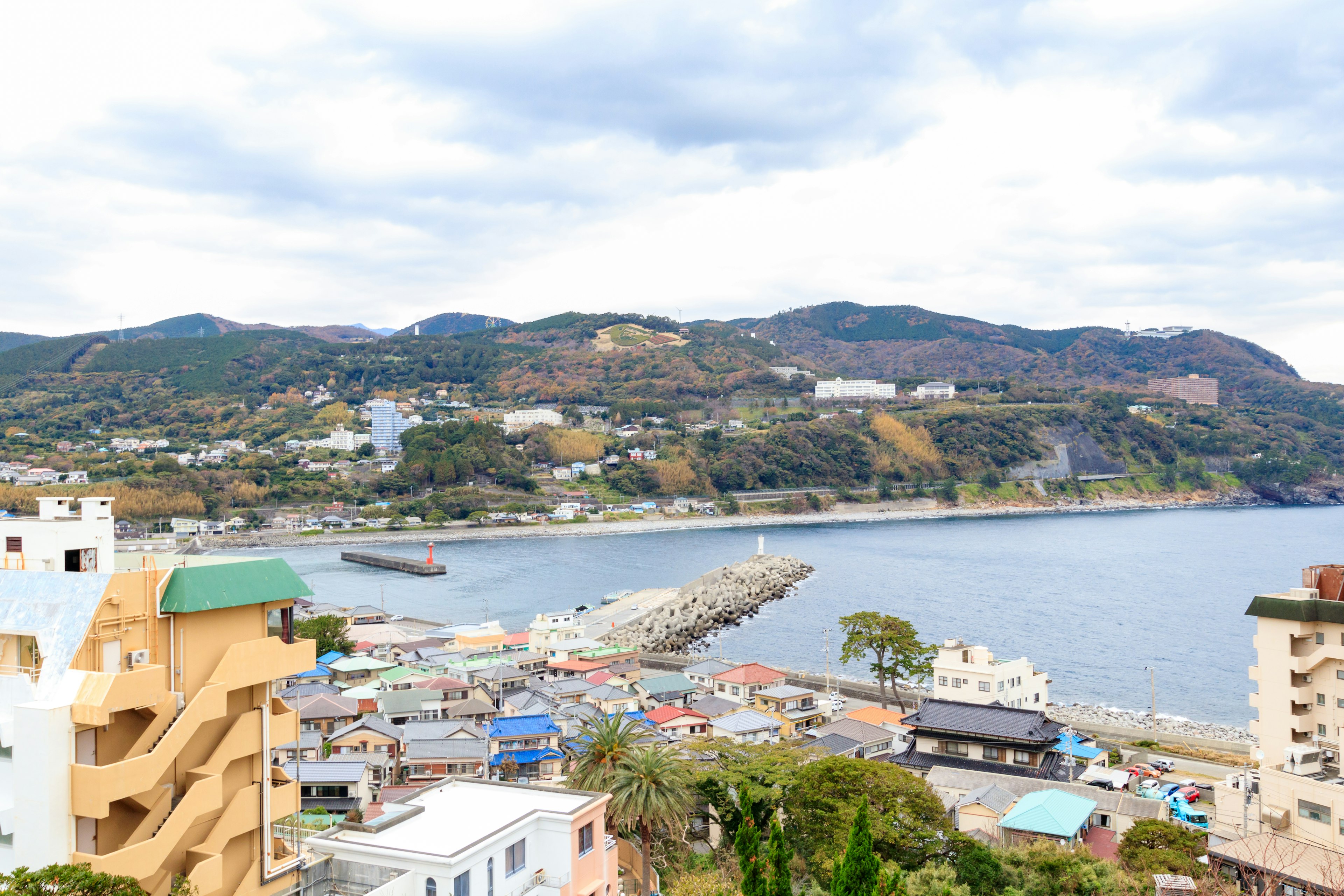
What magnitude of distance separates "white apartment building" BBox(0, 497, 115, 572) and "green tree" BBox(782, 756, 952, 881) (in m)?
7.59

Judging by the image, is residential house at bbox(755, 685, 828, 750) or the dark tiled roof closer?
the dark tiled roof

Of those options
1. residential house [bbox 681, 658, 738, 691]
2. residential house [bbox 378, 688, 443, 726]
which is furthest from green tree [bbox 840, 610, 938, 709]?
residential house [bbox 378, 688, 443, 726]

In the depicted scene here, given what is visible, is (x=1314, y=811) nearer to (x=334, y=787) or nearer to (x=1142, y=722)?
(x=334, y=787)

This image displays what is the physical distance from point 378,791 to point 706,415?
83.1 meters

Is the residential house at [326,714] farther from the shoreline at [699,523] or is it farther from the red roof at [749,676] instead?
the shoreline at [699,523]

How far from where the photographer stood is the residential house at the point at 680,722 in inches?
653

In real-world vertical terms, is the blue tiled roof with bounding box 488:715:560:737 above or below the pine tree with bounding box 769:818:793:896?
below

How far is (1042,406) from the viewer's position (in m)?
90.8

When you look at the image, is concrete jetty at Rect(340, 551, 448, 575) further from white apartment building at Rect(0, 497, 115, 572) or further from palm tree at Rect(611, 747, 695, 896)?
white apartment building at Rect(0, 497, 115, 572)

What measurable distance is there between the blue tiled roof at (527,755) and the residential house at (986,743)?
561cm

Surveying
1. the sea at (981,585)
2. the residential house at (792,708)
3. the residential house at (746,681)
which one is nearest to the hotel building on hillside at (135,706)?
the residential house at (792,708)

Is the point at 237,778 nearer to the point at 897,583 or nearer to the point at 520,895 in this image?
the point at 520,895

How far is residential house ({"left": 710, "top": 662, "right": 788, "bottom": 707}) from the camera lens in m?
18.6

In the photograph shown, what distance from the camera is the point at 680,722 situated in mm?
16828
